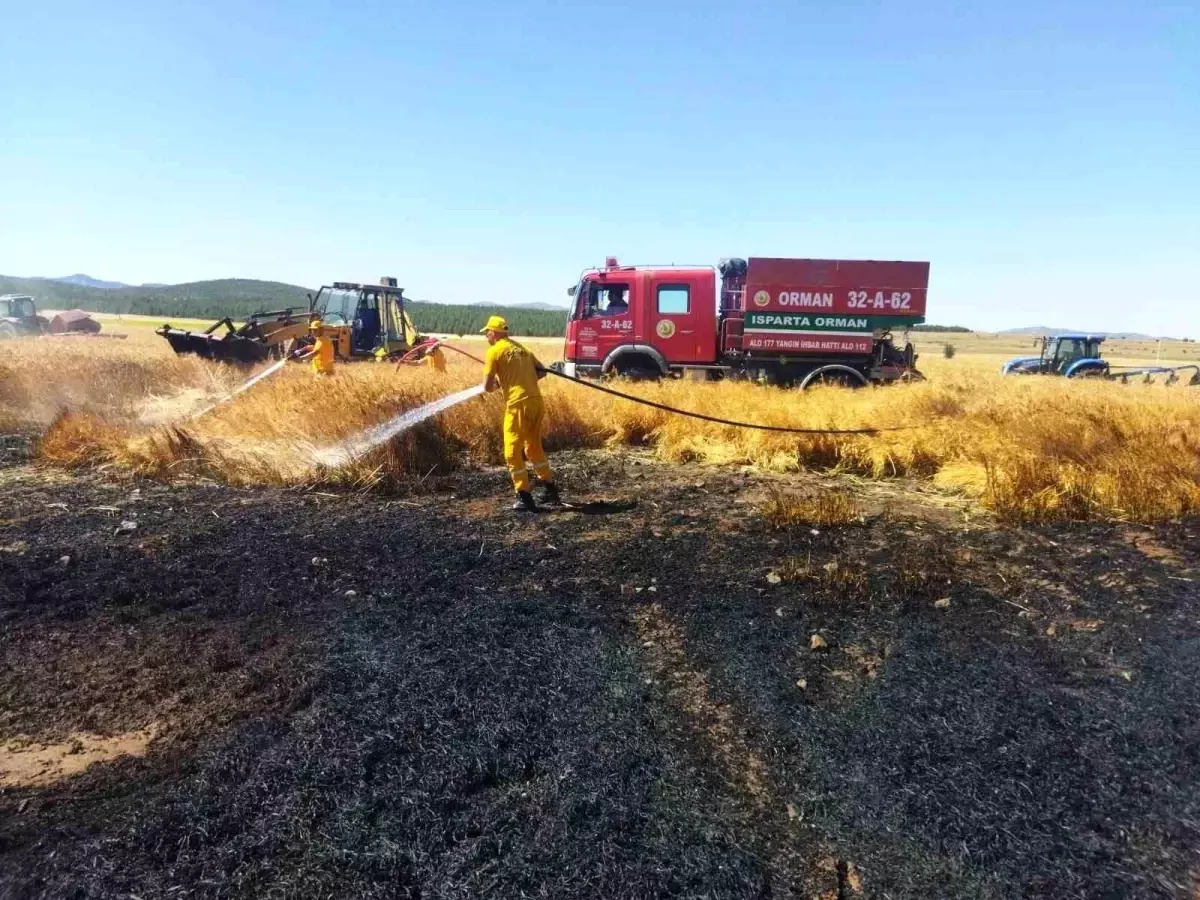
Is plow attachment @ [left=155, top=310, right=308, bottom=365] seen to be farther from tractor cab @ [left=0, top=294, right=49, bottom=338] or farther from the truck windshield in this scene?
tractor cab @ [left=0, top=294, right=49, bottom=338]

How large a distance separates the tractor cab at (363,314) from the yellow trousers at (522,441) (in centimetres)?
1157

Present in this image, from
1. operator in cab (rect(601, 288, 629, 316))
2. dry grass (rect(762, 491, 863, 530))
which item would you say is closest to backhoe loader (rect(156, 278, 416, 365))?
operator in cab (rect(601, 288, 629, 316))

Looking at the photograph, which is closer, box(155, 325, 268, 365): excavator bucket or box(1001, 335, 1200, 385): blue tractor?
box(155, 325, 268, 365): excavator bucket

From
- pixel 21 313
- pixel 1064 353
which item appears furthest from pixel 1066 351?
pixel 21 313

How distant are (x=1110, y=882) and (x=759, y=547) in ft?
10.8

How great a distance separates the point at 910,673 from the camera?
3.59 m

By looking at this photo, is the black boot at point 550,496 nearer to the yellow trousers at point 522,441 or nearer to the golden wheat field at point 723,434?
the yellow trousers at point 522,441

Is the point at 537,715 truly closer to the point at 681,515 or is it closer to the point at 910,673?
the point at 910,673

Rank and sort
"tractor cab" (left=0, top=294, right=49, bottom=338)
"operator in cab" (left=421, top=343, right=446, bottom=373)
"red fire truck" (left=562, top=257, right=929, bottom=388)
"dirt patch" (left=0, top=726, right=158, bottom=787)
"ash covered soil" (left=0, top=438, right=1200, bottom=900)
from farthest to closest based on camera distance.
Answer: "tractor cab" (left=0, top=294, right=49, bottom=338)
"operator in cab" (left=421, top=343, right=446, bottom=373)
"red fire truck" (left=562, top=257, right=929, bottom=388)
"dirt patch" (left=0, top=726, right=158, bottom=787)
"ash covered soil" (left=0, top=438, right=1200, bottom=900)

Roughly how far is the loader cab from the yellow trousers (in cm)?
669

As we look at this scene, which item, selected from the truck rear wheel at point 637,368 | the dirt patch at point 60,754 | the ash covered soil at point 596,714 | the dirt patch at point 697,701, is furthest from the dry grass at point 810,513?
the truck rear wheel at point 637,368

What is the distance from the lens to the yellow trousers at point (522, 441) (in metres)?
6.56

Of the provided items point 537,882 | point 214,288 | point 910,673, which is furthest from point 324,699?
point 214,288

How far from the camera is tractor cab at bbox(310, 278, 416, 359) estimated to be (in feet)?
58.5
